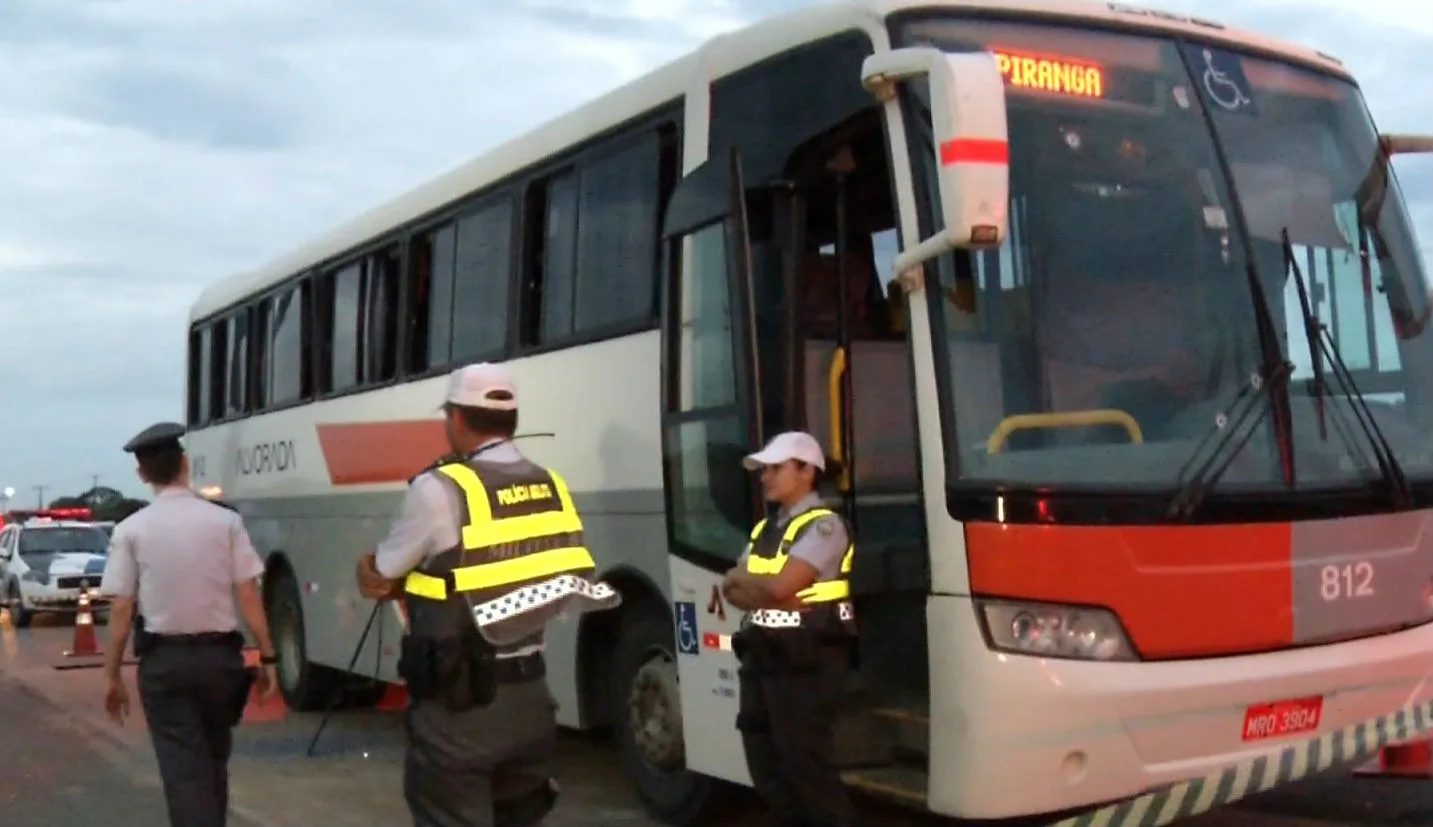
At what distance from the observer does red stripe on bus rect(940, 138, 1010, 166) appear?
222 inches

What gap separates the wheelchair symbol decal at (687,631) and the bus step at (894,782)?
110 cm

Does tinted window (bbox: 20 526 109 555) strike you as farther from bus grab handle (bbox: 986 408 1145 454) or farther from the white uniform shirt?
bus grab handle (bbox: 986 408 1145 454)

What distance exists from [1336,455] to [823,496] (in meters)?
1.96

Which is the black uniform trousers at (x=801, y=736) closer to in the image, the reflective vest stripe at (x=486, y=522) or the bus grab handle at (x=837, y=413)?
the bus grab handle at (x=837, y=413)

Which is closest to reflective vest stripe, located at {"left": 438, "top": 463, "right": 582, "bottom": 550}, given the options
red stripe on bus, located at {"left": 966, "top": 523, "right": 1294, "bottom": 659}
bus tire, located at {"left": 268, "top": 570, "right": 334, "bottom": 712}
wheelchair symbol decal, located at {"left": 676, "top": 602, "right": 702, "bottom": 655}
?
red stripe on bus, located at {"left": 966, "top": 523, "right": 1294, "bottom": 659}

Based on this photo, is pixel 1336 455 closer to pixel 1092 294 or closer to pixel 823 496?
pixel 1092 294

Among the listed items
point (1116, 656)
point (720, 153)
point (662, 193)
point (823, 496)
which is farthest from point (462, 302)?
point (1116, 656)

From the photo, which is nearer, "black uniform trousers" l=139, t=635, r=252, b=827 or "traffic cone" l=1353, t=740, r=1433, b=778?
"black uniform trousers" l=139, t=635, r=252, b=827

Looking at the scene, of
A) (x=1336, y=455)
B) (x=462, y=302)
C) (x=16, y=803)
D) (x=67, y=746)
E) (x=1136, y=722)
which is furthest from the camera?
(x=67, y=746)

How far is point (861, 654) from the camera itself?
7195mm

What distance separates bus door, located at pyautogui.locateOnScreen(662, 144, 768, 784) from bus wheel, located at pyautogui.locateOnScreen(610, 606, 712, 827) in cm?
35

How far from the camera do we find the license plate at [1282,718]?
6230 mm

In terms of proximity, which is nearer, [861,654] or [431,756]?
[431,756]

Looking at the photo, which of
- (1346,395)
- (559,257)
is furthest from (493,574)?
(559,257)
